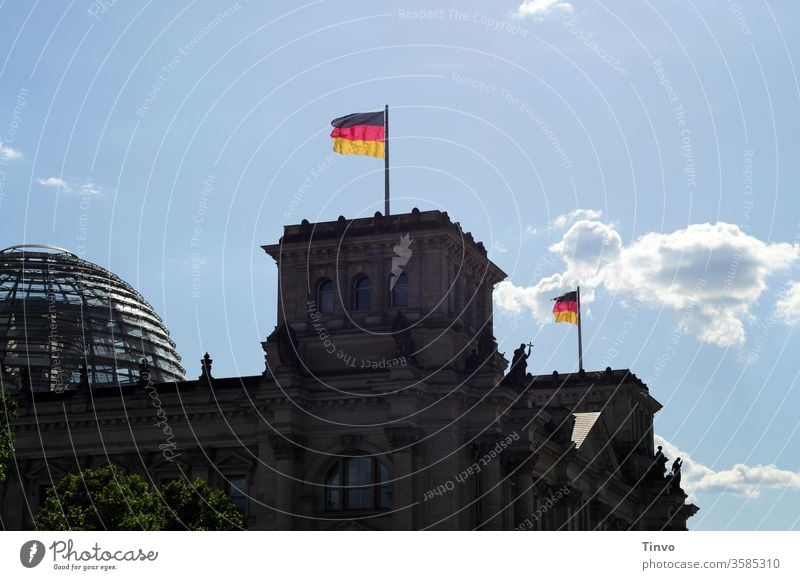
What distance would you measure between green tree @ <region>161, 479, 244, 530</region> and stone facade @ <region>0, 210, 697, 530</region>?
420 inches

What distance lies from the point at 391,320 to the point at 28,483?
24263mm

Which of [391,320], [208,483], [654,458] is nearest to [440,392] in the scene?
[391,320]

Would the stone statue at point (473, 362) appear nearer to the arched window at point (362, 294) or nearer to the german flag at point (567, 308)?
the arched window at point (362, 294)

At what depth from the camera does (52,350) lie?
11262 centimetres

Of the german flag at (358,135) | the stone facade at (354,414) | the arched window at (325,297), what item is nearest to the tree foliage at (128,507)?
the stone facade at (354,414)

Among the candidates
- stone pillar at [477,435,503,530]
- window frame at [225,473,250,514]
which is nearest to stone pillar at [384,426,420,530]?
stone pillar at [477,435,503,530]

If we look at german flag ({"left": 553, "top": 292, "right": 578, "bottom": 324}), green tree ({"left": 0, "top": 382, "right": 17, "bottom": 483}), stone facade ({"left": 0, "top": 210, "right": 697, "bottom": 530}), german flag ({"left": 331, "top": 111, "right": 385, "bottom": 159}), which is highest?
german flag ({"left": 331, "top": 111, "right": 385, "bottom": 159})

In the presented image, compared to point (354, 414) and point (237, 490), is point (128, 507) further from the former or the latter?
point (354, 414)

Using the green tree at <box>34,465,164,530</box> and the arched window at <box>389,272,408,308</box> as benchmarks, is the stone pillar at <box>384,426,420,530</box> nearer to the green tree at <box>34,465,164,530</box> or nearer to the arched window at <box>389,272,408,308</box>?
the arched window at <box>389,272,408,308</box>

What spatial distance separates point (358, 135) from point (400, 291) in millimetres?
9329

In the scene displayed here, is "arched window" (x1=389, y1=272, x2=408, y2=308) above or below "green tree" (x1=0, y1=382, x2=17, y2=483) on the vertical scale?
above

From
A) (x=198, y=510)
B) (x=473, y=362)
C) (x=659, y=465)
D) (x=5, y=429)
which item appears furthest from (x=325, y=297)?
(x=659, y=465)

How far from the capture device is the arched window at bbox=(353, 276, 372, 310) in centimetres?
8594

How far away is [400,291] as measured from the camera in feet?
279
